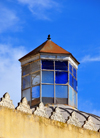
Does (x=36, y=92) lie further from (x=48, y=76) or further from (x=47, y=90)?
(x=48, y=76)

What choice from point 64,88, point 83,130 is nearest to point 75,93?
point 64,88

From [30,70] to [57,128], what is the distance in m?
12.2

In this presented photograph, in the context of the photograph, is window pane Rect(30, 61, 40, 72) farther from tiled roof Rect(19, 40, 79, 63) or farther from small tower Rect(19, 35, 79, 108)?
tiled roof Rect(19, 40, 79, 63)

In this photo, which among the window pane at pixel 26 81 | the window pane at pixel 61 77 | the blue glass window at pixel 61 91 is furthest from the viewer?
the window pane at pixel 26 81

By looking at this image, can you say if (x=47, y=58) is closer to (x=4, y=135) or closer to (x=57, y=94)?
(x=57, y=94)

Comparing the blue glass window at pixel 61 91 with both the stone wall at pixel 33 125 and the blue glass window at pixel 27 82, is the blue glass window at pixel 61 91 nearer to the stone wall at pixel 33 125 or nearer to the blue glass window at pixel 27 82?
the blue glass window at pixel 27 82

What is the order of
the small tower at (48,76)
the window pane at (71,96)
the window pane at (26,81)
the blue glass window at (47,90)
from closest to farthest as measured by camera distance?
the blue glass window at (47,90), the small tower at (48,76), the window pane at (71,96), the window pane at (26,81)

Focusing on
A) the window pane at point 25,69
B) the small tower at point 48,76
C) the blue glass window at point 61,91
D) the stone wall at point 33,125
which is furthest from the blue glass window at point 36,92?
the stone wall at point 33,125

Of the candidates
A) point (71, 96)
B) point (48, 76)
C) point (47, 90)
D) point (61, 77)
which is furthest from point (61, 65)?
point (71, 96)

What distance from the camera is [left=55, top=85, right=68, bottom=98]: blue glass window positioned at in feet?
103

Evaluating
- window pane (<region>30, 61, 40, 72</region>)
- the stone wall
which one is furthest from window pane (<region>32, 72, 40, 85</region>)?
the stone wall

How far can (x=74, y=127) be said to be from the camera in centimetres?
2100

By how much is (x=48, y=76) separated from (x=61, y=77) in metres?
0.82

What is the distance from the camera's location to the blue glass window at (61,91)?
103 ft
